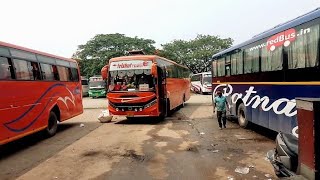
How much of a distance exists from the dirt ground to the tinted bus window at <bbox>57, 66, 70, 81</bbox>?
2219mm

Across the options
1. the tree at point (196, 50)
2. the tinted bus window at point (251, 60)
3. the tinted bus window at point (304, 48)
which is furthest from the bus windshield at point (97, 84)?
the tinted bus window at point (304, 48)

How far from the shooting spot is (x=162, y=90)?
1585 cm

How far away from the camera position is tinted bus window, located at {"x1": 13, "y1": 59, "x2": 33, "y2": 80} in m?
9.87

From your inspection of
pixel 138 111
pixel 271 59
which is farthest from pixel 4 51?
pixel 271 59

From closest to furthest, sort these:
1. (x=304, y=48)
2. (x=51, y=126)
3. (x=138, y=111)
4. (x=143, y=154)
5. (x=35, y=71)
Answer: (x=304, y=48) < (x=143, y=154) < (x=35, y=71) < (x=51, y=126) < (x=138, y=111)

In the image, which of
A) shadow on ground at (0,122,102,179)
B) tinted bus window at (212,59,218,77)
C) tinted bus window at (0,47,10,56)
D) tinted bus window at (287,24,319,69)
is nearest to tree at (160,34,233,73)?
tinted bus window at (212,59,218,77)

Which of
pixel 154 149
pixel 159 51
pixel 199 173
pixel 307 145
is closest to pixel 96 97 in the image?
pixel 159 51

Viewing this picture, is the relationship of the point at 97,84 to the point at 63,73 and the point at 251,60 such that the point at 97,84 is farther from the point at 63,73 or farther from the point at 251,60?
the point at 251,60

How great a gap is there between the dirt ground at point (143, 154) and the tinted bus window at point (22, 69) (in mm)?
2131

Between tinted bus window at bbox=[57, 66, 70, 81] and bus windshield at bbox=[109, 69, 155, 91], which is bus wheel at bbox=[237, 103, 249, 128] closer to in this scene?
bus windshield at bbox=[109, 69, 155, 91]

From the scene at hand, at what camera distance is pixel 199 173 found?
684cm

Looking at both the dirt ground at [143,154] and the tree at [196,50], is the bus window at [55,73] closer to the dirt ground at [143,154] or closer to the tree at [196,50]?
the dirt ground at [143,154]

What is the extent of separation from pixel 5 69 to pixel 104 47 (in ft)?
146

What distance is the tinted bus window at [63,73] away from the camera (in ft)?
44.6
